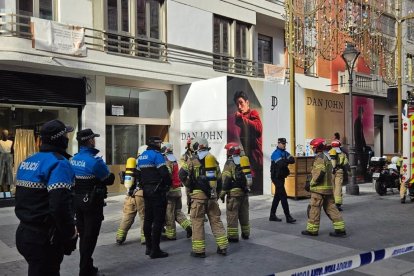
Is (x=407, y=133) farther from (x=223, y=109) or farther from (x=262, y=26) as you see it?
(x=262, y=26)

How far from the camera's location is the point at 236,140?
13.7 m

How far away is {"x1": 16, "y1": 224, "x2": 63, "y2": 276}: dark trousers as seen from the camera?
3.63 meters

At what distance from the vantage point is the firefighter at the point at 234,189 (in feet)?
24.7

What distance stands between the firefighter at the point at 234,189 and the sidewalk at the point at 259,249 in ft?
1.14

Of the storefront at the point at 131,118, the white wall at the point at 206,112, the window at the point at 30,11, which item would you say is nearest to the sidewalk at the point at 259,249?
the white wall at the point at 206,112

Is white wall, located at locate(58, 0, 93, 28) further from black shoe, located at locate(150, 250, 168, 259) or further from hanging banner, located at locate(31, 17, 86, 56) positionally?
black shoe, located at locate(150, 250, 168, 259)

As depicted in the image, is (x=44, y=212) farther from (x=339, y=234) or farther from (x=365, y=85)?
(x=365, y=85)

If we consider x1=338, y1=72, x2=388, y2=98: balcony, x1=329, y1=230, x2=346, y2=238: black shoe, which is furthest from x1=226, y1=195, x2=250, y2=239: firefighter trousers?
x1=338, y1=72, x2=388, y2=98: balcony

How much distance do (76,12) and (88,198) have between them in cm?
875

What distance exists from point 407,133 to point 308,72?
9618 mm

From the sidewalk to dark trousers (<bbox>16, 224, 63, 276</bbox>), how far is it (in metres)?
2.34

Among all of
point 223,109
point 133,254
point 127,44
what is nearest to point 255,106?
point 223,109

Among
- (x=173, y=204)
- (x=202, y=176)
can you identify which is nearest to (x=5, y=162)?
(x=173, y=204)

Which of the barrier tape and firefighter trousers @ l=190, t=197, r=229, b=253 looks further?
firefighter trousers @ l=190, t=197, r=229, b=253
